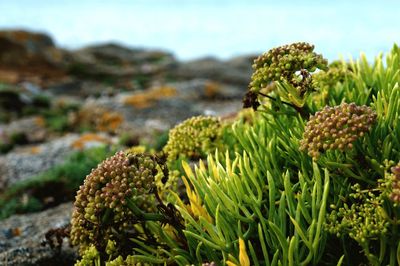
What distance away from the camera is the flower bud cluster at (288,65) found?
3.29 metres

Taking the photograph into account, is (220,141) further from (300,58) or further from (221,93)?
(221,93)

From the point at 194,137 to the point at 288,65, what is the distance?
1213mm

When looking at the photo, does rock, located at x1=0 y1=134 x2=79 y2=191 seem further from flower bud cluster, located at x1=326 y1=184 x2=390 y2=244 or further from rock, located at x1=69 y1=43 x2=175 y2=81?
rock, located at x1=69 y1=43 x2=175 y2=81

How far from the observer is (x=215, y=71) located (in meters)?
20.5

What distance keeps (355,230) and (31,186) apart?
187 inches

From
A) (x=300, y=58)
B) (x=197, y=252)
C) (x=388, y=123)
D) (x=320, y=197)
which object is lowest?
(x=197, y=252)

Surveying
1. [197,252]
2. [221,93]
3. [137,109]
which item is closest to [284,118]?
[197,252]

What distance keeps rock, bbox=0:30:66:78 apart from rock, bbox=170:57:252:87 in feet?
14.0

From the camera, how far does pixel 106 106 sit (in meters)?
11.6

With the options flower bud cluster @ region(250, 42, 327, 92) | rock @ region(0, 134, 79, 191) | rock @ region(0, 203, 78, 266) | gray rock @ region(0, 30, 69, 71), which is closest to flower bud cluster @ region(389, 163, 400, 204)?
flower bud cluster @ region(250, 42, 327, 92)

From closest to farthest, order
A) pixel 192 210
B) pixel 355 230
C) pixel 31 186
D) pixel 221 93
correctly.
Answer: pixel 355 230
pixel 192 210
pixel 31 186
pixel 221 93

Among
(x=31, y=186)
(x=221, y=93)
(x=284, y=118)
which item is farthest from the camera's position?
(x=221, y=93)

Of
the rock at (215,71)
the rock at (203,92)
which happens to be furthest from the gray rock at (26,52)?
the rock at (203,92)

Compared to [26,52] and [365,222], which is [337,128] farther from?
[26,52]
